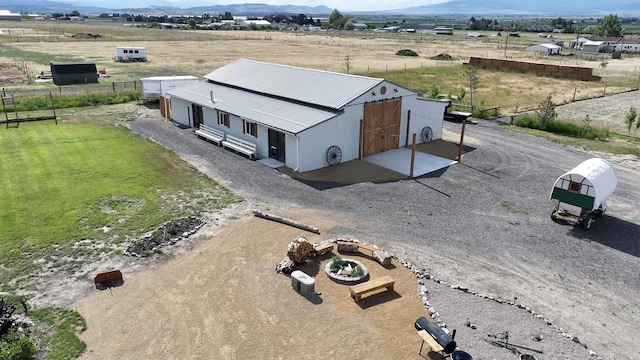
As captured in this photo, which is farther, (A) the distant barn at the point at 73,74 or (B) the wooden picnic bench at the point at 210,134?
(A) the distant barn at the point at 73,74

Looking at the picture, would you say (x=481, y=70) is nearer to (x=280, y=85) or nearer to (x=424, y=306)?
(x=280, y=85)

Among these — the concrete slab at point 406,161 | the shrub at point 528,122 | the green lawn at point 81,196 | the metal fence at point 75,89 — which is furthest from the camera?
the metal fence at point 75,89

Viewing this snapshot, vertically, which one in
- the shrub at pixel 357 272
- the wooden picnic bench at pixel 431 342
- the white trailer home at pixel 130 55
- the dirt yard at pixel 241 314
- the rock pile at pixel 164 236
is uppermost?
the white trailer home at pixel 130 55

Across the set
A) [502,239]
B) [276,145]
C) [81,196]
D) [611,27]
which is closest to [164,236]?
[81,196]

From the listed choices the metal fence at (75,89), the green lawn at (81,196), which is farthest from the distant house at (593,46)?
the green lawn at (81,196)

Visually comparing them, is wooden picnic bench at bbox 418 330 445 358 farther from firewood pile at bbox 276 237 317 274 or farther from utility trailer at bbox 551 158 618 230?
utility trailer at bbox 551 158 618 230

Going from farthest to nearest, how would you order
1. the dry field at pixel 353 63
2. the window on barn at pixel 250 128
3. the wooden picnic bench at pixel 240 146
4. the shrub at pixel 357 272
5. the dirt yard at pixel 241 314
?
the dry field at pixel 353 63 < the window on barn at pixel 250 128 < the wooden picnic bench at pixel 240 146 < the shrub at pixel 357 272 < the dirt yard at pixel 241 314

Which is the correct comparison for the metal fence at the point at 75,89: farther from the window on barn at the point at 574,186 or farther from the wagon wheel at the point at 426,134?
the window on barn at the point at 574,186
